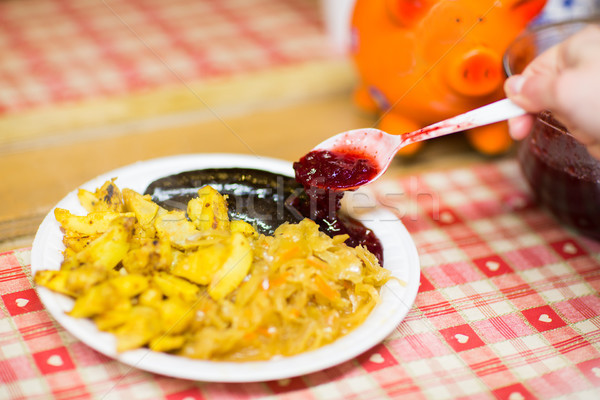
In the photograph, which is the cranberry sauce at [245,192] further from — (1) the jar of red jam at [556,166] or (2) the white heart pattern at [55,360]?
(1) the jar of red jam at [556,166]

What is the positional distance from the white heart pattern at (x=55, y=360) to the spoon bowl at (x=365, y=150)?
1.91ft

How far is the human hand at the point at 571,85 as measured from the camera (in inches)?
35.9

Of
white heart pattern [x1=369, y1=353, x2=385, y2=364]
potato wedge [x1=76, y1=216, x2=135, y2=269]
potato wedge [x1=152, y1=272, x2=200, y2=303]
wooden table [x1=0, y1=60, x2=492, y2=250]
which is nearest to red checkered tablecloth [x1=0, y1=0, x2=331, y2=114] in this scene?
wooden table [x1=0, y1=60, x2=492, y2=250]

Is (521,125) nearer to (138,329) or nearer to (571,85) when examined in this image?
Result: (571,85)

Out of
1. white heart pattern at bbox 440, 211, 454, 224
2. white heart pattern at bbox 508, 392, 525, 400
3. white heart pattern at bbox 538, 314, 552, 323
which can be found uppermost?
white heart pattern at bbox 440, 211, 454, 224

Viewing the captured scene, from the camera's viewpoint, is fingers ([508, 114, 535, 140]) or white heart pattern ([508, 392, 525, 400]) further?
A: fingers ([508, 114, 535, 140])

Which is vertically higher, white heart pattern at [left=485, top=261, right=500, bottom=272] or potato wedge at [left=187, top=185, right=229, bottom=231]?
potato wedge at [left=187, top=185, right=229, bottom=231]

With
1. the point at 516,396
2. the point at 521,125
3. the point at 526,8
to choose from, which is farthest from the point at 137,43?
the point at 516,396

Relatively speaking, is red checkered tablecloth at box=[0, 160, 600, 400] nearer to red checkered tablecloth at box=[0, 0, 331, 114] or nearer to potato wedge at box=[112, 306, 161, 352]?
potato wedge at box=[112, 306, 161, 352]

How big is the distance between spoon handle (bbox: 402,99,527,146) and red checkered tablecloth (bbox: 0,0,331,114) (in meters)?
1.05

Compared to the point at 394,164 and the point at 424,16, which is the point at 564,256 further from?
the point at 424,16

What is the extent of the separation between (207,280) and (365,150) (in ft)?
1.62

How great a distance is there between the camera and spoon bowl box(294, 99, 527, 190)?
114 centimetres

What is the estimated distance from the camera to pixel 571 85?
92 centimetres
